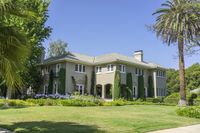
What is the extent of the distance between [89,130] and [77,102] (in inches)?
597

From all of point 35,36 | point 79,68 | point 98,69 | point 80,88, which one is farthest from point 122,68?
point 35,36

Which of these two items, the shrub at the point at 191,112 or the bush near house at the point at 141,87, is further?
the bush near house at the point at 141,87

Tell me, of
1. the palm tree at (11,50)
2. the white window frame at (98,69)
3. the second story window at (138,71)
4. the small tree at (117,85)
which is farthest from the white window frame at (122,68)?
the palm tree at (11,50)

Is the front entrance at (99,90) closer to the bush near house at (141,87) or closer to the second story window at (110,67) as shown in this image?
the second story window at (110,67)

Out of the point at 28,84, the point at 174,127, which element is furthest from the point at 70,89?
the point at 174,127

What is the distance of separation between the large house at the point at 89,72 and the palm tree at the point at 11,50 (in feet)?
89.8

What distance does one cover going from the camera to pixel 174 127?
44.4 feet

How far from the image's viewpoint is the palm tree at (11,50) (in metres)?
9.91

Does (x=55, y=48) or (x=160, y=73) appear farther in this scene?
(x=55, y=48)

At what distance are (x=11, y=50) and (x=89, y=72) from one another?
31.5 meters

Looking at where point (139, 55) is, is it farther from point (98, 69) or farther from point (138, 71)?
point (98, 69)

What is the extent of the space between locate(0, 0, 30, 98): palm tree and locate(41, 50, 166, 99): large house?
1077 inches

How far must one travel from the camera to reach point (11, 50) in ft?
33.6

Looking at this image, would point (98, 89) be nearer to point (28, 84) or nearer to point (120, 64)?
point (120, 64)
